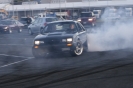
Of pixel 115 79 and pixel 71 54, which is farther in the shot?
pixel 71 54

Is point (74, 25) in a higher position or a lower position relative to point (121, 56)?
higher

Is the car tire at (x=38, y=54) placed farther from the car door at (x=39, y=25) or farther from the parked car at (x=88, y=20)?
the parked car at (x=88, y=20)

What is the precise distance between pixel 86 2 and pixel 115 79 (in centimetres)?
4108

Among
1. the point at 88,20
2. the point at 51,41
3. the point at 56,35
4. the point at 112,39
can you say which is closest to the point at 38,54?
the point at 51,41

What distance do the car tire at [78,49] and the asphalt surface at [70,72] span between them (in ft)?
0.68

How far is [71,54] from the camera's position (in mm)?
13625

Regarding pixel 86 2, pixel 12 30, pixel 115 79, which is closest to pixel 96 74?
pixel 115 79

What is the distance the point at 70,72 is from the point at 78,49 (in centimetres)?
387

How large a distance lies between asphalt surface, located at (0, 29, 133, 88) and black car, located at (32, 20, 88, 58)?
1.05ft

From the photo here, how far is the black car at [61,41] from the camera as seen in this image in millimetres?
13438

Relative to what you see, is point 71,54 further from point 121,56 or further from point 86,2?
point 86,2

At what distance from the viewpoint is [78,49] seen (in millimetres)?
13867

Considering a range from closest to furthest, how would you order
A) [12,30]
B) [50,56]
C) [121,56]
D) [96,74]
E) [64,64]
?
[96,74] < [64,64] < [121,56] < [50,56] < [12,30]

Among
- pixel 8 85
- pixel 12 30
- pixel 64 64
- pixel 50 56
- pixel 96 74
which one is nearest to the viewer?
pixel 8 85
